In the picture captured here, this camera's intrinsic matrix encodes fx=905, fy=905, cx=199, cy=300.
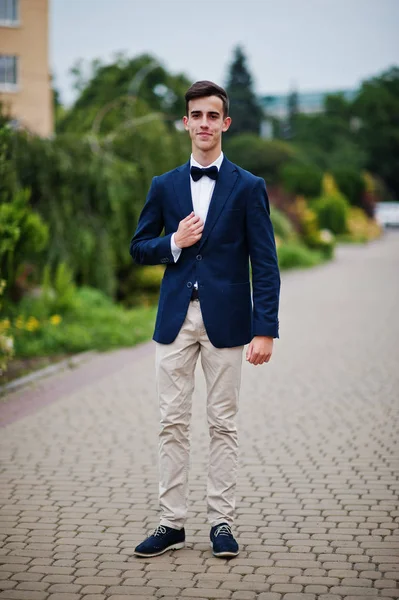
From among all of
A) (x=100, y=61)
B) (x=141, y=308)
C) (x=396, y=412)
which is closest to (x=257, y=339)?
(x=396, y=412)

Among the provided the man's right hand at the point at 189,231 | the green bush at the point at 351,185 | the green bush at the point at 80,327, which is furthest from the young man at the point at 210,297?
the green bush at the point at 351,185

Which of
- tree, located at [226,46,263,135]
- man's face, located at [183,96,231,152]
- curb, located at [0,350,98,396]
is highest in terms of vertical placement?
tree, located at [226,46,263,135]

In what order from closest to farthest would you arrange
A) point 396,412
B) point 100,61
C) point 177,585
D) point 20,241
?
point 177,585 < point 396,412 < point 20,241 < point 100,61

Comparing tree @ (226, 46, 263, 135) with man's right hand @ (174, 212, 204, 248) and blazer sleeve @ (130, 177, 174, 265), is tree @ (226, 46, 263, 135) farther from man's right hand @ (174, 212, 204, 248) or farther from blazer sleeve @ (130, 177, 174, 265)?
man's right hand @ (174, 212, 204, 248)

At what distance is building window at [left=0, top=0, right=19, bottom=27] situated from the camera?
32562 mm

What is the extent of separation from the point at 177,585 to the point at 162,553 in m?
0.44

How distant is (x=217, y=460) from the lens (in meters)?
4.37

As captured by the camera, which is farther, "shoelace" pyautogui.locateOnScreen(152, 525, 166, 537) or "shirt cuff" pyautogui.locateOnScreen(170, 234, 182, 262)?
"shoelace" pyautogui.locateOnScreen(152, 525, 166, 537)

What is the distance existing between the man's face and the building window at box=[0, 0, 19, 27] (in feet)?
99.8

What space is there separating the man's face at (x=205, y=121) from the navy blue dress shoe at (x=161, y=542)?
1846mm

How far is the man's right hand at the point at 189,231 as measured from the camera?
4184 mm

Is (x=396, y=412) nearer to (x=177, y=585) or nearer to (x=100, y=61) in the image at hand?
(x=177, y=585)

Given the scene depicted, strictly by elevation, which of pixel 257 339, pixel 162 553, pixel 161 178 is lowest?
pixel 162 553

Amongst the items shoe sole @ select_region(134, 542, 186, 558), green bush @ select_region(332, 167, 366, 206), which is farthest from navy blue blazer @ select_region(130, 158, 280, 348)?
green bush @ select_region(332, 167, 366, 206)
